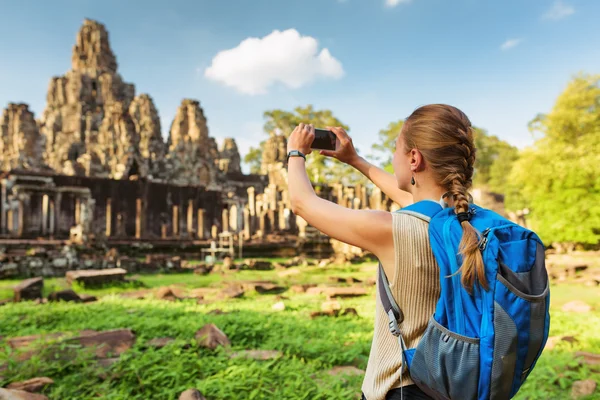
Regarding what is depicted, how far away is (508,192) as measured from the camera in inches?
1734

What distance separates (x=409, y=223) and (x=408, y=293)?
0.71 feet

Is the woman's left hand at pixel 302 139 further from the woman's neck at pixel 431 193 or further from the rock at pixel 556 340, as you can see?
the rock at pixel 556 340

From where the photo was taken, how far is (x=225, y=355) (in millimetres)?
3939

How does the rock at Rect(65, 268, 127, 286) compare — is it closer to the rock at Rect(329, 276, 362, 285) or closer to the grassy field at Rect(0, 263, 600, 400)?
the grassy field at Rect(0, 263, 600, 400)

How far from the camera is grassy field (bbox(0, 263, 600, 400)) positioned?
324 centimetres

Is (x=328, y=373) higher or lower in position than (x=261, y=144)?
lower

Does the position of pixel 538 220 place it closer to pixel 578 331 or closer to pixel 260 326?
pixel 578 331

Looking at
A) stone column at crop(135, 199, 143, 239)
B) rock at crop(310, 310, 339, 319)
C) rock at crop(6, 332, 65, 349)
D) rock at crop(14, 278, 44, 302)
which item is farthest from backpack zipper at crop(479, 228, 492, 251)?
stone column at crop(135, 199, 143, 239)

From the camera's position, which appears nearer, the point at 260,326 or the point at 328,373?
the point at 328,373

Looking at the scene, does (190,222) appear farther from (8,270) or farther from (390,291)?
(390,291)

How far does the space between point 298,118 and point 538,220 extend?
87.2 ft

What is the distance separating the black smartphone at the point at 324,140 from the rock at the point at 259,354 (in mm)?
2633

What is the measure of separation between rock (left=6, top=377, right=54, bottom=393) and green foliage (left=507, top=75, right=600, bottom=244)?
21274mm

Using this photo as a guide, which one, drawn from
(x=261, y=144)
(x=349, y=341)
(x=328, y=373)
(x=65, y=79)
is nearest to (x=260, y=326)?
(x=349, y=341)
